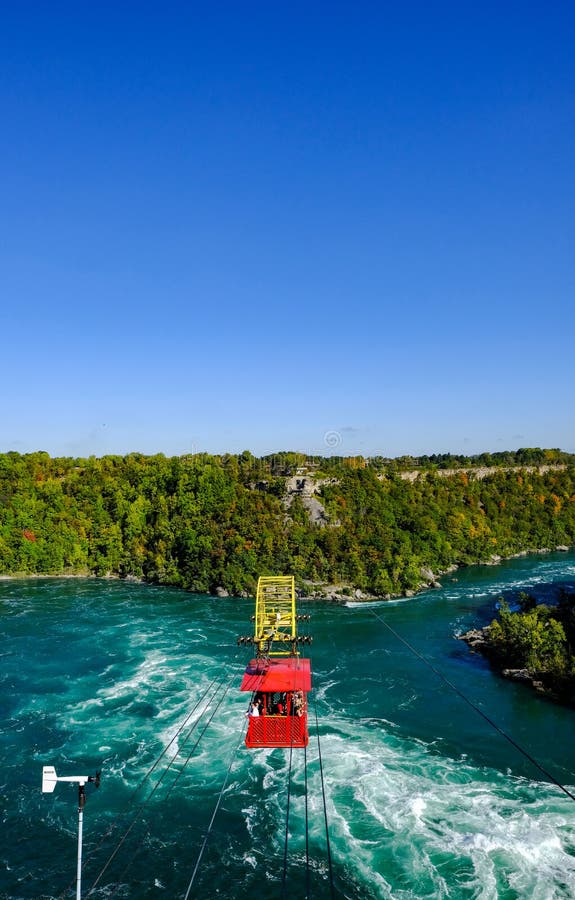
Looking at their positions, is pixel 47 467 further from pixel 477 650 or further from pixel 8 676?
pixel 477 650

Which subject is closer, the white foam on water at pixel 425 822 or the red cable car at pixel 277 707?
the red cable car at pixel 277 707

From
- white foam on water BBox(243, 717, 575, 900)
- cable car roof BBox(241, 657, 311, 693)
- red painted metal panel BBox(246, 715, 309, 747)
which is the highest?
cable car roof BBox(241, 657, 311, 693)

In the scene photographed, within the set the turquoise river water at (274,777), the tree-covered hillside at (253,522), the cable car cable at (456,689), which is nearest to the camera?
the turquoise river water at (274,777)

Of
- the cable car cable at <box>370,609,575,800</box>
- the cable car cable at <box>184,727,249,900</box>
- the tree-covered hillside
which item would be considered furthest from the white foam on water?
the tree-covered hillside

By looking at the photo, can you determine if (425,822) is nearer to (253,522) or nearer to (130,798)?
(130,798)

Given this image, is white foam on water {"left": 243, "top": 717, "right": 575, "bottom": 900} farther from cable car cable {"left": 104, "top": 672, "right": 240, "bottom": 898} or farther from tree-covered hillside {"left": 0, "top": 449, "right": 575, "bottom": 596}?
tree-covered hillside {"left": 0, "top": 449, "right": 575, "bottom": 596}

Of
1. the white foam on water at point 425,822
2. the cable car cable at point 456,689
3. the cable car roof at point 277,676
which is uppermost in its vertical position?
the cable car roof at point 277,676

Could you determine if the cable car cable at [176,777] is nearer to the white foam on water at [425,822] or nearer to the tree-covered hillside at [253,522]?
the white foam on water at [425,822]

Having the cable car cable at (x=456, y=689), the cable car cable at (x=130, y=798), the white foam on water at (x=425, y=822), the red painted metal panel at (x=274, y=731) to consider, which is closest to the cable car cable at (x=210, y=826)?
the white foam on water at (x=425, y=822)
